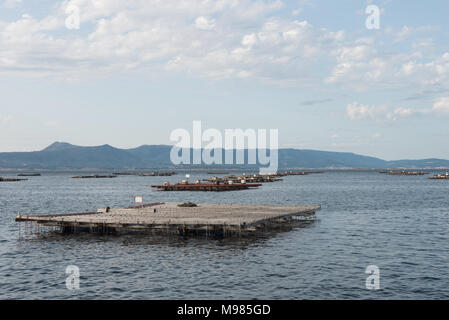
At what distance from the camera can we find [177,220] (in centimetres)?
4891

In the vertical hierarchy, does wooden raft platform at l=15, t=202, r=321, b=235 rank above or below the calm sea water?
above

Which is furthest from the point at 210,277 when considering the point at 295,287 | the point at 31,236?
the point at 31,236

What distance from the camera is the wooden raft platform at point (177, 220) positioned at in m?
46.6

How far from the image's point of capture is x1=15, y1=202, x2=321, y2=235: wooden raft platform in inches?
1836

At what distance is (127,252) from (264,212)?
22777 millimetres

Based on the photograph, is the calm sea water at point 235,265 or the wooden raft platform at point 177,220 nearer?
the calm sea water at point 235,265

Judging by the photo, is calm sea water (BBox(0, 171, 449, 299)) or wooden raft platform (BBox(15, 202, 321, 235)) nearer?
calm sea water (BBox(0, 171, 449, 299))

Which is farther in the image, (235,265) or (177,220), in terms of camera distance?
(177,220)

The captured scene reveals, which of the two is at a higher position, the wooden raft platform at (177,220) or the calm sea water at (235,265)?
the wooden raft platform at (177,220)

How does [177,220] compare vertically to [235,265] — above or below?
above
